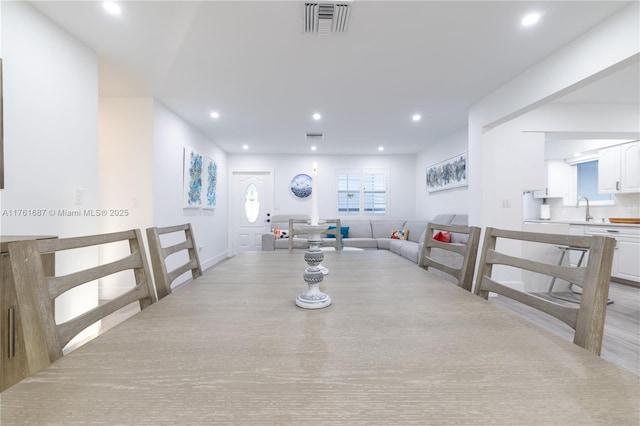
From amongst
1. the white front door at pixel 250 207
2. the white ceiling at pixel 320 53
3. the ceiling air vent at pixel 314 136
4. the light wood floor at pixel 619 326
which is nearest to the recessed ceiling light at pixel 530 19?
the white ceiling at pixel 320 53

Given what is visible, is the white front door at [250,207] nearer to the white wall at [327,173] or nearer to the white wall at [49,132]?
the white wall at [327,173]

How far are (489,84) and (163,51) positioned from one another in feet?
10.1

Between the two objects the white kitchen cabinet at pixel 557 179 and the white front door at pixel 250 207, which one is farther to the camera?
the white front door at pixel 250 207

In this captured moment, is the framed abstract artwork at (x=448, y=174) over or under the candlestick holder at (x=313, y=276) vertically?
over

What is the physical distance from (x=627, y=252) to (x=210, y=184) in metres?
6.36

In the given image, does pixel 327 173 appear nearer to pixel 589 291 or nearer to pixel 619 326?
pixel 619 326

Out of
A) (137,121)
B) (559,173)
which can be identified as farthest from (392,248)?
(137,121)

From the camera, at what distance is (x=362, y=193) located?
6.32 meters

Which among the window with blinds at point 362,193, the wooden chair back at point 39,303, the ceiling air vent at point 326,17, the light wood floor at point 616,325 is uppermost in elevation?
the ceiling air vent at point 326,17

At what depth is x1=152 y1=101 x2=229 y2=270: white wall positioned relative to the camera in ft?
10.5

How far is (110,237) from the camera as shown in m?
0.88

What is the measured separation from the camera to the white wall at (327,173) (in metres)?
6.20

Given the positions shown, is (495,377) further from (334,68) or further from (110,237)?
(334,68)

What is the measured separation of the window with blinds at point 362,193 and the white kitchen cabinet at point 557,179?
300cm
